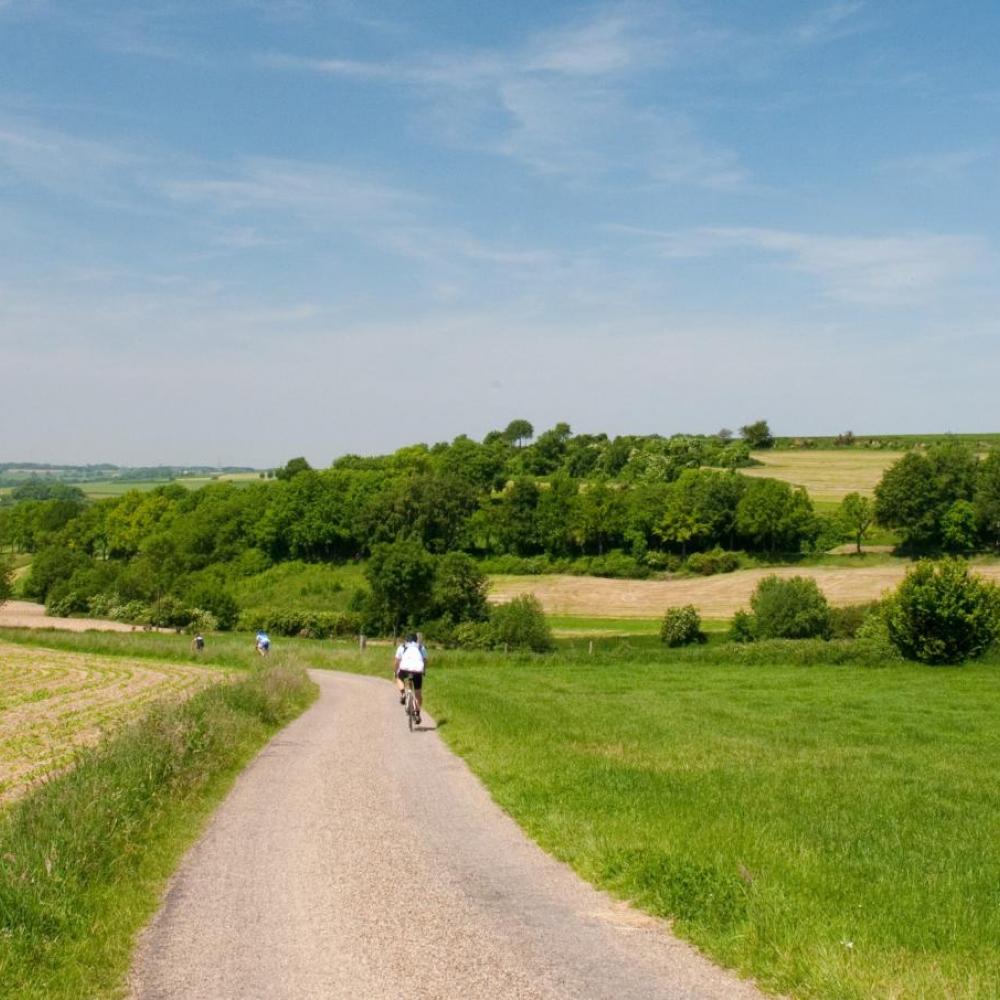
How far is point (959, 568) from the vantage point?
48281 mm

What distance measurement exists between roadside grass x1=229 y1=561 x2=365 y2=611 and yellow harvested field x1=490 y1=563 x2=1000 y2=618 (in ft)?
50.3

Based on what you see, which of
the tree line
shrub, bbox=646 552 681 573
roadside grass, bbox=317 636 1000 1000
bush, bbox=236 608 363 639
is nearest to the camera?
roadside grass, bbox=317 636 1000 1000

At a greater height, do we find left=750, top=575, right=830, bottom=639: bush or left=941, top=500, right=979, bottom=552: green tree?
left=941, top=500, right=979, bottom=552: green tree

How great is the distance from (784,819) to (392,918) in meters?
5.90

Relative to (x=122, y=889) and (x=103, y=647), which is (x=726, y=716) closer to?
(x=122, y=889)

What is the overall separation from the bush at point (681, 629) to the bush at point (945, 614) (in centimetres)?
2030

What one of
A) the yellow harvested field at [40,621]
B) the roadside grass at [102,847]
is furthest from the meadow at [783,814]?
the yellow harvested field at [40,621]

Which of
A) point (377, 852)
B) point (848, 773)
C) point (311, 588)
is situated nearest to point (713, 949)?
point (377, 852)

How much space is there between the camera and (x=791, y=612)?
66.9 meters

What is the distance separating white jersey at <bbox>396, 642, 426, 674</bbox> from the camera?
24.0m

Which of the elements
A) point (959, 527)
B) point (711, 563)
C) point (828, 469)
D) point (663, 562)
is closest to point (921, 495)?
point (959, 527)

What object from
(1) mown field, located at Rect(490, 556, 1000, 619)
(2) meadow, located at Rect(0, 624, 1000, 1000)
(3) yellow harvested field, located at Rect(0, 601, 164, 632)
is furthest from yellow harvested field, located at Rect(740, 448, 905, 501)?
(2) meadow, located at Rect(0, 624, 1000, 1000)

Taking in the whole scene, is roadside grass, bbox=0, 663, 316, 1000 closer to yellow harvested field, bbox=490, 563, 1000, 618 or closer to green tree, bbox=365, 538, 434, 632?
green tree, bbox=365, 538, 434, 632

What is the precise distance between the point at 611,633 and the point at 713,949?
226 ft
